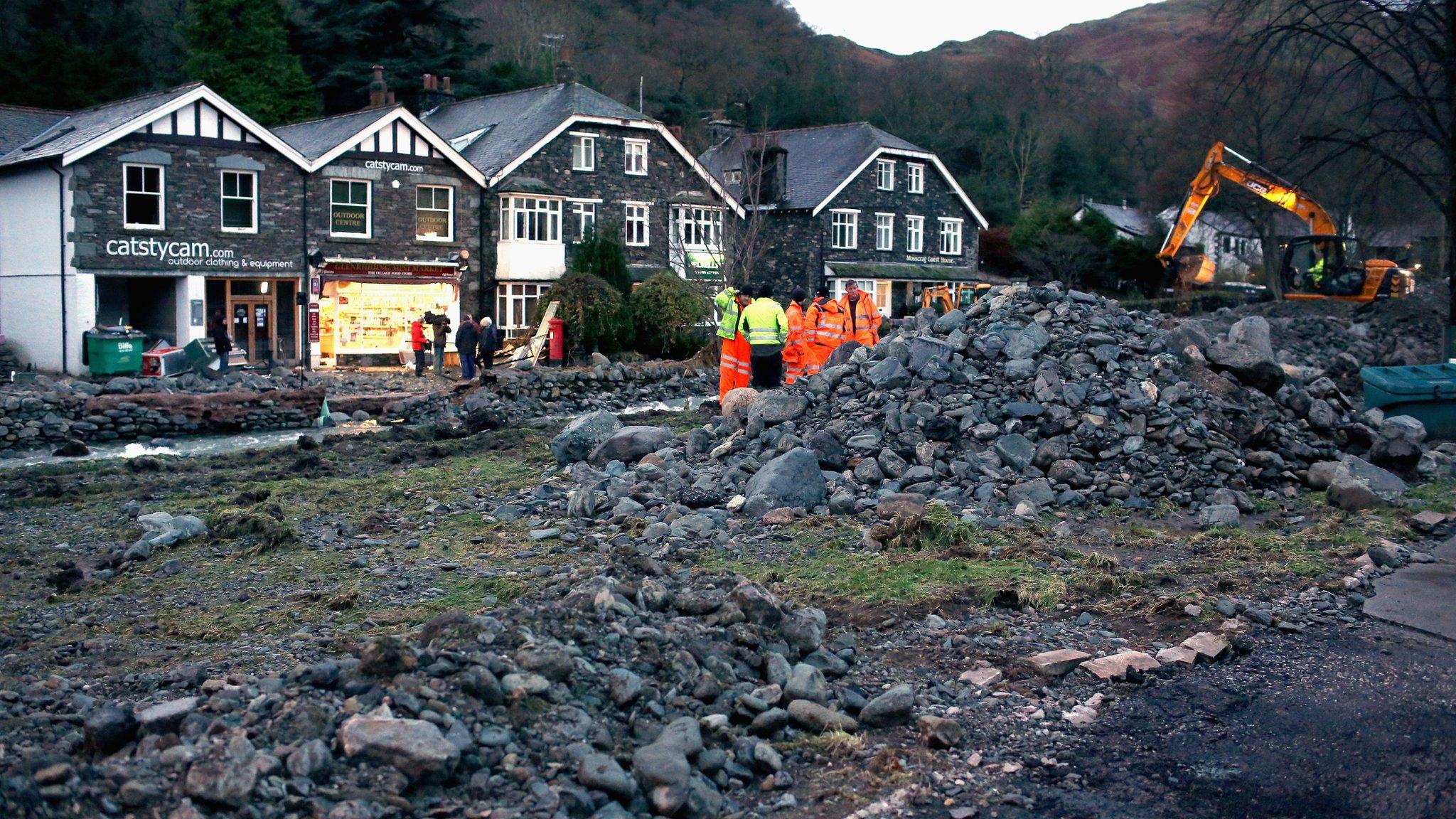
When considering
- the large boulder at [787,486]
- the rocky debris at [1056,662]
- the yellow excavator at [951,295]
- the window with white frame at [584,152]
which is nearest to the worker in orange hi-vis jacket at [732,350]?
the large boulder at [787,486]

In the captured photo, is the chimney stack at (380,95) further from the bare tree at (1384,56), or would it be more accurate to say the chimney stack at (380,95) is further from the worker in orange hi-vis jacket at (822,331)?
the bare tree at (1384,56)

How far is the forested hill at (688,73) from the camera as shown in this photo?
151ft

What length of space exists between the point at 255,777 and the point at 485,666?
1289mm

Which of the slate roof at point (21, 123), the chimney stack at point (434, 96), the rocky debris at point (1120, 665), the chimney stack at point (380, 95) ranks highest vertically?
the chimney stack at point (434, 96)

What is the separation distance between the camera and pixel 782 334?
682 inches

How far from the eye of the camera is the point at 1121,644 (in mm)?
7703

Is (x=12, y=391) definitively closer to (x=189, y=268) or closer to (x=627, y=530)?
(x=189, y=268)

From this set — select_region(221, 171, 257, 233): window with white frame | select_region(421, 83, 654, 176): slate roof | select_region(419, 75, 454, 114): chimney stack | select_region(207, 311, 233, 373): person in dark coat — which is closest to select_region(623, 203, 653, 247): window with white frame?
select_region(421, 83, 654, 176): slate roof

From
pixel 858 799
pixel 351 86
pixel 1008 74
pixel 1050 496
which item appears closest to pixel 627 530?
pixel 1050 496

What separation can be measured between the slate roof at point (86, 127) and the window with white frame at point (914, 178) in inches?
1054

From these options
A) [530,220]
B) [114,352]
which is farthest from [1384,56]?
[114,352]

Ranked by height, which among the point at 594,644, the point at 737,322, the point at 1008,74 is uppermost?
the point at 1008,74

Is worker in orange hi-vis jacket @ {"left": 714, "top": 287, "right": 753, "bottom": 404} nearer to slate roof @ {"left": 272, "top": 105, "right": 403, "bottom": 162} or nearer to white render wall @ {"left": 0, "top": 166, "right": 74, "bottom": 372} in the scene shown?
white render wall @ {"left": 0, "top": 166, "right": 74, "bottom": 372}

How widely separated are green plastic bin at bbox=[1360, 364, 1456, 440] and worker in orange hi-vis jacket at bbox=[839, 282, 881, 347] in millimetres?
6803
